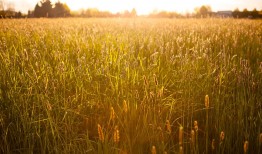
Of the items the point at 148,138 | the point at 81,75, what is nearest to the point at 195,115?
the point at 148,138

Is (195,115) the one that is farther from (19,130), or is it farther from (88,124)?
(19,130)

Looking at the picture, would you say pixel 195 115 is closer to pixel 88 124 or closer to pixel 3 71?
pixel 88 124

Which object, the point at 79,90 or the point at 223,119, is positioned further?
the point at 79,90

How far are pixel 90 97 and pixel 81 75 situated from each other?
0.27m

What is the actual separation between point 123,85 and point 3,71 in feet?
3.69

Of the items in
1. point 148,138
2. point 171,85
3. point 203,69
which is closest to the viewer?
point 148,138

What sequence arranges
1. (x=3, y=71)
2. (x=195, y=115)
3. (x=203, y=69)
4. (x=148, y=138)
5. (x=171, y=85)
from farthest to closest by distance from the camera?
(x=203, y=69), (x=171, y=85), (x=3, y=71), (x=195, y=115), (x=148, y=138)

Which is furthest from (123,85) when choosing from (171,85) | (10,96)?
(10,96)

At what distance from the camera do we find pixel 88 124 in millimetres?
2236

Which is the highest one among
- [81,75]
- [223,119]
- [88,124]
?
[81,75]

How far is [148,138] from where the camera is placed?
1.85m

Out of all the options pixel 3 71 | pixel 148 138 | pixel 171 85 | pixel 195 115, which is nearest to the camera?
pixel 148 138

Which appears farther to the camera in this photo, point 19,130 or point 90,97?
point 90,97

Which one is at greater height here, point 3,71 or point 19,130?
point 3,71
